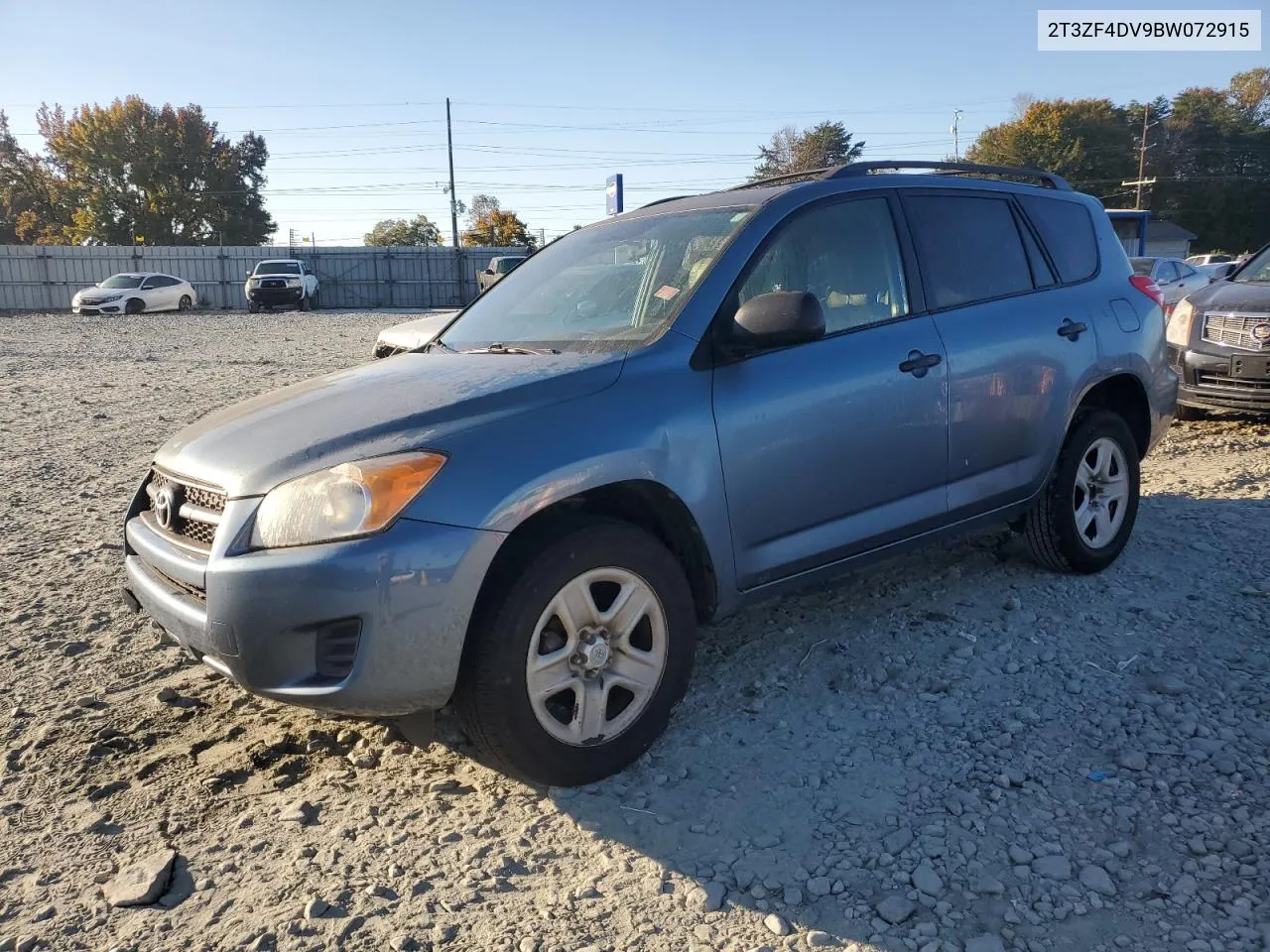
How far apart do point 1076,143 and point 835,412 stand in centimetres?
7261

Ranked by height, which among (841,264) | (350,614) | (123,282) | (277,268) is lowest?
(350,614)

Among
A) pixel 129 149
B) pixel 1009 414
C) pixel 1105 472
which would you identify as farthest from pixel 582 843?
pixel 129 149

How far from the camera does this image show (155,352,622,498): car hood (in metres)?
2.63

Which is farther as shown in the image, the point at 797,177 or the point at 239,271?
the point at 239,271

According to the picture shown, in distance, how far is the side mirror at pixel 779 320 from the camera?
9.86 feet

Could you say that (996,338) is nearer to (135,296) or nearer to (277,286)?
(135,296)

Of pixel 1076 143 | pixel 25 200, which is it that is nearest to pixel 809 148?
pixel 1076 143

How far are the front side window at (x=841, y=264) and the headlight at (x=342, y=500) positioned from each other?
1.38m

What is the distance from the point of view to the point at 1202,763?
2889 mm

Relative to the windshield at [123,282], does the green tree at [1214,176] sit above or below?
above

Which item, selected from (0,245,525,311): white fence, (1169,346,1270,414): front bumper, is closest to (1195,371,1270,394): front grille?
(1169,346,1270,414): front bumper

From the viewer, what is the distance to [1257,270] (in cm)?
847

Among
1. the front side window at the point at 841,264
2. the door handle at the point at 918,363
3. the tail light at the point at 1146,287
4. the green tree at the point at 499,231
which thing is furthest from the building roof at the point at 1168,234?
the door handle at the point at 918,363

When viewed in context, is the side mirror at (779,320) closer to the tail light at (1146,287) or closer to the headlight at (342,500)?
the headlight at (342,500)
